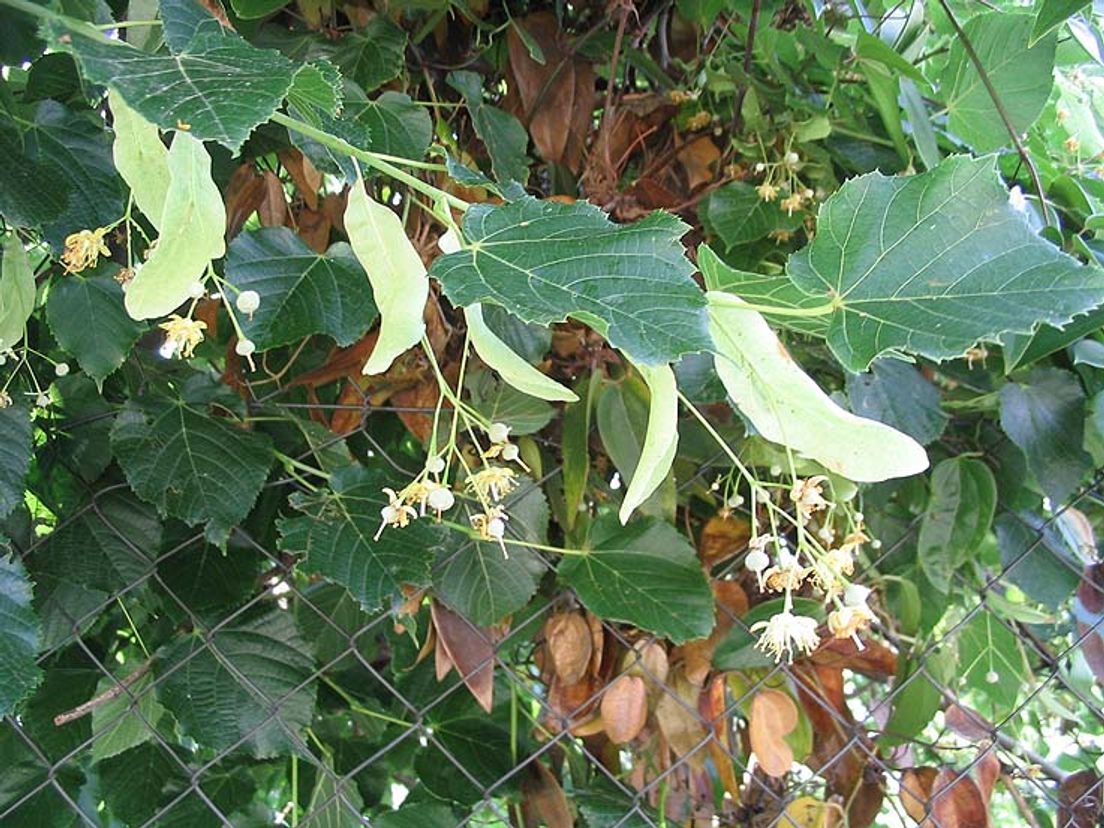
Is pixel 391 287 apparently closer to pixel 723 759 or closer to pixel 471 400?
pixel 471 400

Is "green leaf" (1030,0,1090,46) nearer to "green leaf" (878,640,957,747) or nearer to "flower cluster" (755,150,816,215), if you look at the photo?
"flower cluster" (755,150,816,215)

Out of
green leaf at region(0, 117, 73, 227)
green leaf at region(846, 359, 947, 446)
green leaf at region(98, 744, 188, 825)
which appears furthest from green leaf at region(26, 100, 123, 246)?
green leaf at region(846, 359, 947, 446)

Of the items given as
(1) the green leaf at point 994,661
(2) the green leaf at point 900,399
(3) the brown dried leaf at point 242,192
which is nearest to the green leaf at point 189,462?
(3) the brown dried leaf at point 242,192

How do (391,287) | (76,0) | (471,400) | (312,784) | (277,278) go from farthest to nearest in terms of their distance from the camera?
(312,784), (471,400), (277,278), (76,0), (391,287)

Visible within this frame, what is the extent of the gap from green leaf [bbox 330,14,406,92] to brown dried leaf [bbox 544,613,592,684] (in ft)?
1.49

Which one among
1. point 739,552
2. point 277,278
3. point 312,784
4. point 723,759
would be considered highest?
point 277,278

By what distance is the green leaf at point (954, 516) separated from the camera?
0.92 metres

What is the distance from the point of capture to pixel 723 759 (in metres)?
0.91

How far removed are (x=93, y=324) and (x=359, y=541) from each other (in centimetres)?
23

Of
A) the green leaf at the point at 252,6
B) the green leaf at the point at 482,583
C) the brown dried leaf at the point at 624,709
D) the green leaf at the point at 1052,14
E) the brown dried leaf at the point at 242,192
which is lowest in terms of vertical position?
Answer: the brown dried leaf at the point at 624,709

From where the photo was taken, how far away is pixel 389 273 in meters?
0.48

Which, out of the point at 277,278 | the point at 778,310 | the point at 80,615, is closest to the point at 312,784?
the point at 80,615

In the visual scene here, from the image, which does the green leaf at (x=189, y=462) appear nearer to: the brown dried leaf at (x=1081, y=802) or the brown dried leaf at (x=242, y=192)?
the brown dried leaf at (x=242, y=192)

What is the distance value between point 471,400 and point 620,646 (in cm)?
25
